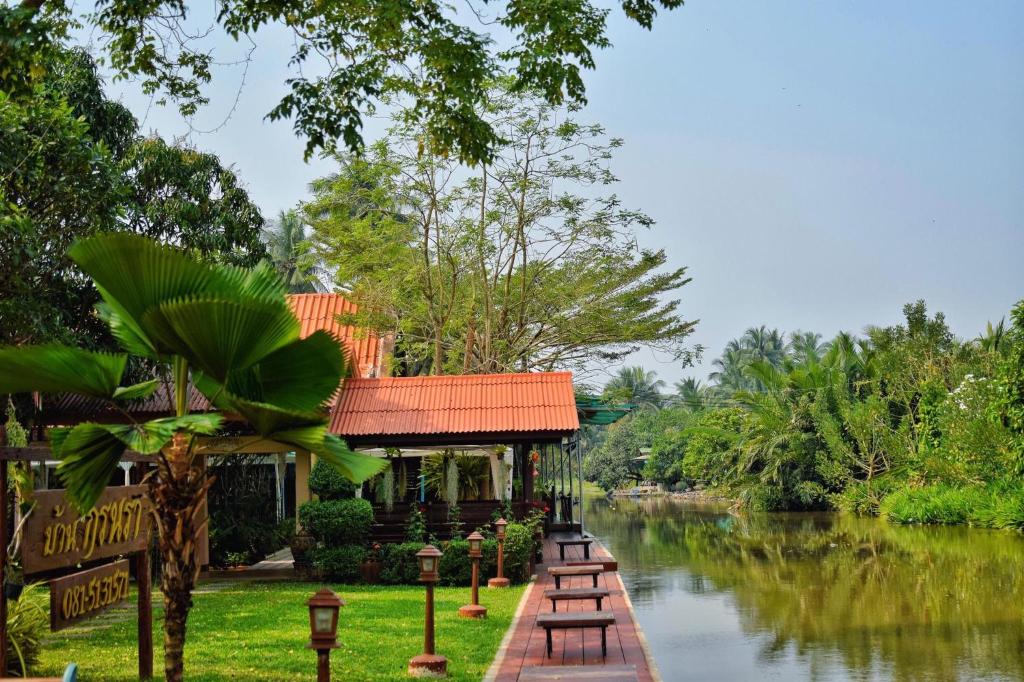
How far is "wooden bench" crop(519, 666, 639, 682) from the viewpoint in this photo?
7.64m

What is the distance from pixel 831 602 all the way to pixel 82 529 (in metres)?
10.1

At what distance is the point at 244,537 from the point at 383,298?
8.86 m

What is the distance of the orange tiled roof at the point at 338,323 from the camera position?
23.9 m

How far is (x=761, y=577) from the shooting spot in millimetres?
17172

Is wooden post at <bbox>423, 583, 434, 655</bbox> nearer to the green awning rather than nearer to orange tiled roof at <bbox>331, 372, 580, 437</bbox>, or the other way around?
orange tiled roof at <bbox>331, 372, 580, 437</bbox>

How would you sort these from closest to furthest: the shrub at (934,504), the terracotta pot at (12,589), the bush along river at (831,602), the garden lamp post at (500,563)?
1. the terracotta pot at (12,589)
2. the bush along river at (831,602)
3. the garden lamp post at (500,563)
4. the shrub at (934,504)

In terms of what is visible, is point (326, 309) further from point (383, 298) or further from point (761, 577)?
point (761, 577)

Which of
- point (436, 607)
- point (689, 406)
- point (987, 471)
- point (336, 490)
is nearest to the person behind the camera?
point (436, 607)

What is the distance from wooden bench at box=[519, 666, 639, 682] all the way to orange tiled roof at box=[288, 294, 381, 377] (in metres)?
15.7

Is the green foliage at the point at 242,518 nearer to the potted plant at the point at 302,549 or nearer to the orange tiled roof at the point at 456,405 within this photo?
the potted plant at the point at 302,549

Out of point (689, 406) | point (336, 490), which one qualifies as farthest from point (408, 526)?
point (689, 406)

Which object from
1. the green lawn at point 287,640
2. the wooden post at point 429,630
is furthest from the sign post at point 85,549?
the wooden post at point 429,630

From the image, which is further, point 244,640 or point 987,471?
point 987,471

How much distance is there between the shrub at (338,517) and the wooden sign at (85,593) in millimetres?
8370
